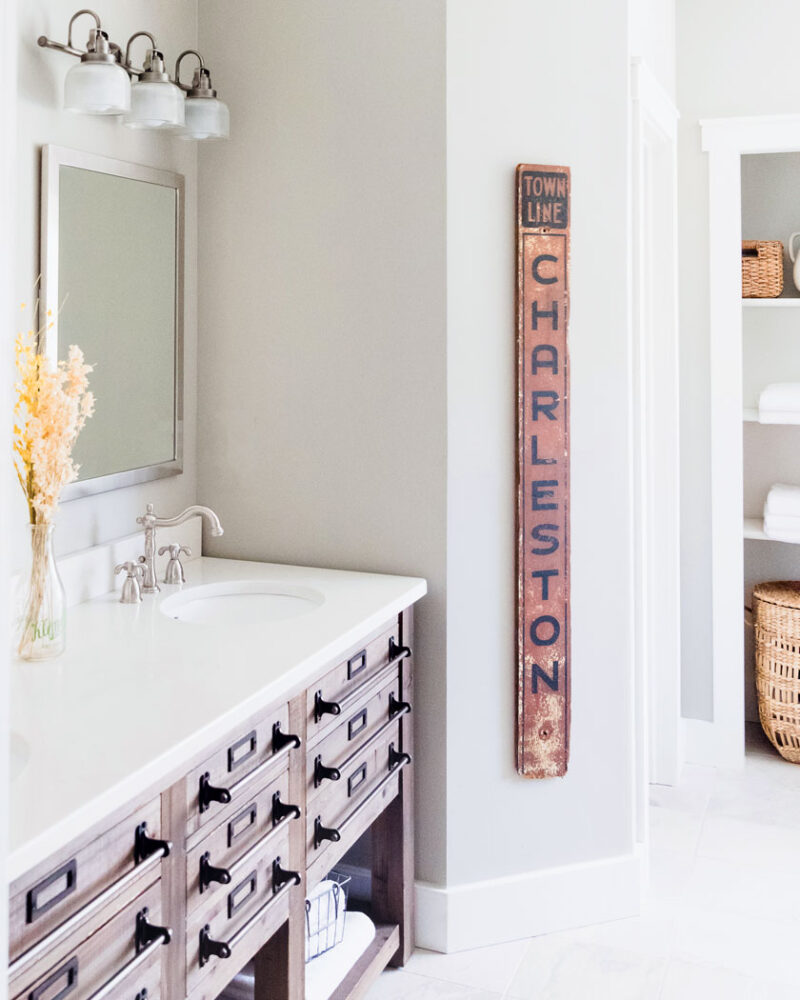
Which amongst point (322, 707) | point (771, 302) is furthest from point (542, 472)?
point (771, 302)

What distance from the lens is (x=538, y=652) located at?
241cm

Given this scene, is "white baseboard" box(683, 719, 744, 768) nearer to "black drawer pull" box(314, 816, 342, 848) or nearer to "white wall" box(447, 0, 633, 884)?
"white wall" box(447, 0, 633, 884)

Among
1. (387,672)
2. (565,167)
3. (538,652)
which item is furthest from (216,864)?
(565,167)

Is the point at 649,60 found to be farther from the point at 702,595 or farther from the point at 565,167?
the point at 702,595

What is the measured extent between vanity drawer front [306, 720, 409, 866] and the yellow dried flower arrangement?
54 cm

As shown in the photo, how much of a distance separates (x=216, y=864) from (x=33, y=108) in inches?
55.0

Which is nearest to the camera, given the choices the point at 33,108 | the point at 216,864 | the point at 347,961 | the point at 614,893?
the point at 216,864

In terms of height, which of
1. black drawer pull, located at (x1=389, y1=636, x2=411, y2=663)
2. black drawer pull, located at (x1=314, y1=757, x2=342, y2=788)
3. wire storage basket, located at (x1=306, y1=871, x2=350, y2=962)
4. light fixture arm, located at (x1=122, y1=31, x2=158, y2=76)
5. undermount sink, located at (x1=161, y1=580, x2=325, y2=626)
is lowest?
wire storage basket, located at (x1=306, y1=871, x2=350, y2=962)

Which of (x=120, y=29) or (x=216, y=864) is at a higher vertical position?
(x=120, y=29)

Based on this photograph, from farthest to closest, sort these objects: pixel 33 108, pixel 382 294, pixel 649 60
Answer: pixel 649 60 < pixel 382 294 < pixel 33 108

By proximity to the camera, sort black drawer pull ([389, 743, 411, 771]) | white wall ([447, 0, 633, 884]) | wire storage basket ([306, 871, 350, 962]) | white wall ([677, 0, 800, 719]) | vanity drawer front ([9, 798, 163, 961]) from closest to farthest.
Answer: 1. vanity drawer front ([9, 798, 163, 961])
2. wire storage basket ([306, 871, 350, 962])
3. black drawer pull ([389, 743, 411, 771])
4. white wall ([447, 0, 633, 884])
5. white wall ([677, 0, 800, 719])

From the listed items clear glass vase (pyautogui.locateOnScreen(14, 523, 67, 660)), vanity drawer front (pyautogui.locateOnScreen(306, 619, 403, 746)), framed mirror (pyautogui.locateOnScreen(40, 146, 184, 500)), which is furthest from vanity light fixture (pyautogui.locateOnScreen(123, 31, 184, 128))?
vanity drawer front (pyautogui.locateOnScreen(306, 619, 403, 746))

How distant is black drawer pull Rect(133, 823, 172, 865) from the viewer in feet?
4.35

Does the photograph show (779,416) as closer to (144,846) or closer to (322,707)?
(322,707)
